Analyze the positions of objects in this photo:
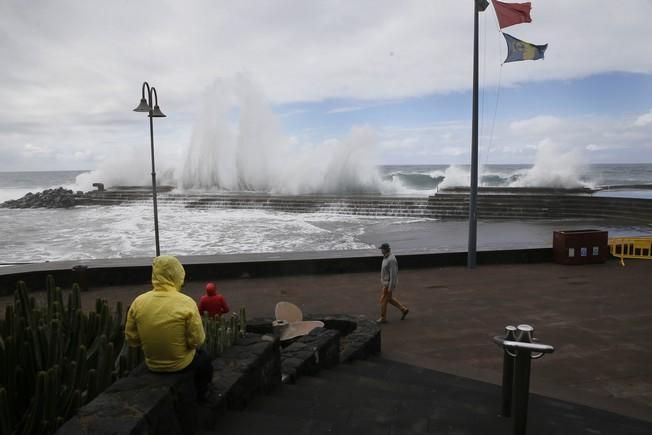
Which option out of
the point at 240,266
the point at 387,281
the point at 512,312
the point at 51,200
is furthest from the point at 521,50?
the point at 51,200

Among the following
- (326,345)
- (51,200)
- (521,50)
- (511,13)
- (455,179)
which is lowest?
(326,345)

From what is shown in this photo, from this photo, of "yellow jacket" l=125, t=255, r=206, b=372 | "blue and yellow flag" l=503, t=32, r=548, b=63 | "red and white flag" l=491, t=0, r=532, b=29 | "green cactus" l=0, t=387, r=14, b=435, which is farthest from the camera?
"blue and yellow flag" l=503, t=32, r=548, b=63

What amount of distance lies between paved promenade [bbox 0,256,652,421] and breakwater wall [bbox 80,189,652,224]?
13246 mm

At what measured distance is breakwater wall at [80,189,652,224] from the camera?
2278cm

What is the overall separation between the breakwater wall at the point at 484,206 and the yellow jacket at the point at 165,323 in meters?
22.6

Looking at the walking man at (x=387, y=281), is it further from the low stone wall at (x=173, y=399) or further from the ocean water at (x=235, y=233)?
the ocean water at (x=235, y=233)

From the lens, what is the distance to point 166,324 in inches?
110

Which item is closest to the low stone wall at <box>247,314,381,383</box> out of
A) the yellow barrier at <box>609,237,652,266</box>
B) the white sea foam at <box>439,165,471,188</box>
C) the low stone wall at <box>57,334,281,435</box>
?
the low stone wall at <box>57,334,281,435</box>

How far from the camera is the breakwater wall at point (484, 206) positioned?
22.8 m

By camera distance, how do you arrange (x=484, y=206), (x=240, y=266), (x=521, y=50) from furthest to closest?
(x=484, y=206) → (x=521, y=50) → (x=240, y=266)

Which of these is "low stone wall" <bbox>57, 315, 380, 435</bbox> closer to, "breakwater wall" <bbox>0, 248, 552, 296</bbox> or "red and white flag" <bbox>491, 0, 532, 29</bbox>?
"breakwater wall" <bbox>0, 248, 552, 296</bbox>

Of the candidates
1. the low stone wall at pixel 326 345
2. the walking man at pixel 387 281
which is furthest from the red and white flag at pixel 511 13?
the low stone wall at pixel 326 345

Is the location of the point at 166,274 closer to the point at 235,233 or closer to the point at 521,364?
the point at 521,364

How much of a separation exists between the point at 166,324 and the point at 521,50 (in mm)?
10836
